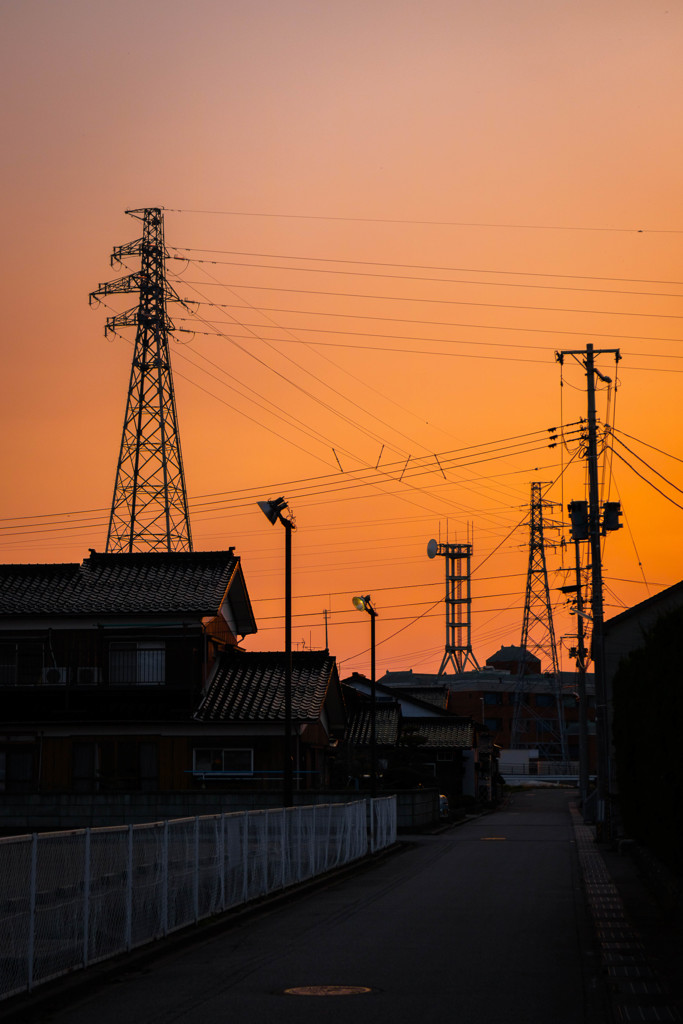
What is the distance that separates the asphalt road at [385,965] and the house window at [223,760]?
1772cm

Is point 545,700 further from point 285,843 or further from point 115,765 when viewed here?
point 285,843

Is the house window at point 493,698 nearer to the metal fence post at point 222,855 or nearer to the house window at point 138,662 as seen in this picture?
the house window at point 138,662

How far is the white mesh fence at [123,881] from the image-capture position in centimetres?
1018

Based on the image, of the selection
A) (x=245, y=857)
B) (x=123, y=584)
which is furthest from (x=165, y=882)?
(x=123, y=584)

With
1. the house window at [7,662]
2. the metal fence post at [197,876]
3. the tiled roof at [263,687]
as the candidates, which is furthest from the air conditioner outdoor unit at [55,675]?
the metal fence post at [197,876]

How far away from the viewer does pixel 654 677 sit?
18484 mm

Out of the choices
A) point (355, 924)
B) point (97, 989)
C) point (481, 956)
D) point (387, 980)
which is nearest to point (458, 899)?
point (355, 924)

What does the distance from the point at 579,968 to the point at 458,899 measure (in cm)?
740

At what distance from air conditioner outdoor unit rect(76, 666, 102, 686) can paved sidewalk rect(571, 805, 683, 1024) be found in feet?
73.8

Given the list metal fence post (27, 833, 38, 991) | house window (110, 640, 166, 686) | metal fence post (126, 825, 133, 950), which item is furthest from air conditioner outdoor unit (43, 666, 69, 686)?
metal fence post (27, 833, 38, 991)

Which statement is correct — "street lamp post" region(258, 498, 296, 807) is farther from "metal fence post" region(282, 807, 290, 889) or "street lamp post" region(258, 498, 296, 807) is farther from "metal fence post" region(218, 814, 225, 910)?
"metal fence post" region(218, 814, 225, 910)

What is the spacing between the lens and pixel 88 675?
137 feet

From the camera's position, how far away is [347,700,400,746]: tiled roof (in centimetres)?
5772

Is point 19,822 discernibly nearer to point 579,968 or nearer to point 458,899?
point 458,899
